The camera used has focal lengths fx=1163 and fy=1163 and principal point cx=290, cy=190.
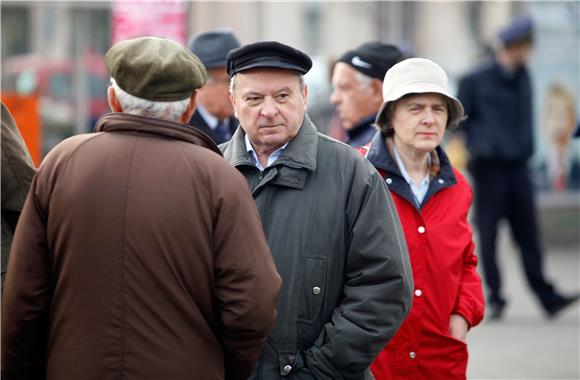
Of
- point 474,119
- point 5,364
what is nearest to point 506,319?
point 474,119

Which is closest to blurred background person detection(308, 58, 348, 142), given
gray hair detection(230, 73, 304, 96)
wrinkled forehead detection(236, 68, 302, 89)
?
gray hair detection(230, 73, 304, 96)

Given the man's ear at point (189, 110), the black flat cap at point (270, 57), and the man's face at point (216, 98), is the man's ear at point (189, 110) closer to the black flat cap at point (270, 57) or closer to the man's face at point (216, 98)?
the black flat cap at point (270, 57)

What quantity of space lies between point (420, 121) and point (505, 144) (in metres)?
4.72

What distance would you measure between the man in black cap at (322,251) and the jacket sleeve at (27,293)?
2.46 feet

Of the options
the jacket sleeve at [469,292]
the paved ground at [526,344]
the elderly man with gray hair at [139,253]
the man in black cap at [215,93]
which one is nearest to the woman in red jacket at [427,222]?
the jacket sleeve at [469,292]

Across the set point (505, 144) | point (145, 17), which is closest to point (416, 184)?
point (145, 17)

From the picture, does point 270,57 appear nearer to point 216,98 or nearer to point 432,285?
point 432,285

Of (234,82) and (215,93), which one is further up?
(234,82)

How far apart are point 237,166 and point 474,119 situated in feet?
18.6

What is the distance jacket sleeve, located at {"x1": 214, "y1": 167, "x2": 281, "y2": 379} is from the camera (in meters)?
3.34

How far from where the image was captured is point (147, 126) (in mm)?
3387

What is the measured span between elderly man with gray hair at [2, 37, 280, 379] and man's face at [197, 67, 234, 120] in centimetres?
276

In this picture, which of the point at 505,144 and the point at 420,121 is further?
the point at 505,144

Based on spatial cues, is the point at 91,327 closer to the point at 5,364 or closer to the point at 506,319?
the point at 5,364
